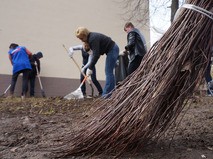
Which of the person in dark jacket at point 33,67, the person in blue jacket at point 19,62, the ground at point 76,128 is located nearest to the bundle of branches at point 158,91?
the ground at point 76,128

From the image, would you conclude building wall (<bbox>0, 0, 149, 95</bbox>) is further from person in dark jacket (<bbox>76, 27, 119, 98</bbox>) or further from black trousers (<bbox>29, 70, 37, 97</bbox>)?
person in dark jacket (<bbox>76, 27, 119, 98</bbox>)

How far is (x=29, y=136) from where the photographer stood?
283 centimetres

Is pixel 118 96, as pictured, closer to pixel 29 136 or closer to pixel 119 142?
pixel 119 142

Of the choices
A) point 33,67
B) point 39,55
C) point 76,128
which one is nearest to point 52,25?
point 39,55

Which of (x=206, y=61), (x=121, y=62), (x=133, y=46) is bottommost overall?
(x=121, y=62)

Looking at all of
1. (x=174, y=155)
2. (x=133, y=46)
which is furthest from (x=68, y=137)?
(x=133, y=46)

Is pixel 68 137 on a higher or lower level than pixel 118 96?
lower

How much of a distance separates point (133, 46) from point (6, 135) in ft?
10.1

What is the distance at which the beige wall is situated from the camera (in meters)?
8.70

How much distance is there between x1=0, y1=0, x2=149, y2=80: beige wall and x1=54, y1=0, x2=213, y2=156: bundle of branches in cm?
703

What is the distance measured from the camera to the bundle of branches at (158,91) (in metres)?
1.92

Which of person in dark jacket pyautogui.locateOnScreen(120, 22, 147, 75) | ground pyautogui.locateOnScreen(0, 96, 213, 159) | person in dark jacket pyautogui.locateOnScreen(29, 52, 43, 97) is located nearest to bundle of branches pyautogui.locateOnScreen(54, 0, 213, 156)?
ground pyautogui.locateOnScreen(0, 96, 213, 159)

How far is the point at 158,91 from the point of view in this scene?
191 centimetres

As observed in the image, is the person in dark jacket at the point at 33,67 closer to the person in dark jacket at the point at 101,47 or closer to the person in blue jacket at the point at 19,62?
the person in blue jacket at the point at 19,62
